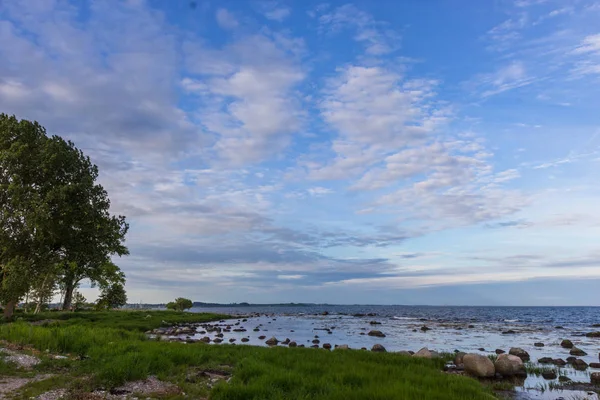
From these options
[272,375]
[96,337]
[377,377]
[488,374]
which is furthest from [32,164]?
[488,374]

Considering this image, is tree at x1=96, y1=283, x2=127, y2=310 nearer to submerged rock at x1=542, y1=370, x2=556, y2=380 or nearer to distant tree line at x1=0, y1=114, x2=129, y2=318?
distant tree line at x1=0, y1=114, x2=129, y2=318

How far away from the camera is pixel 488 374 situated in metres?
20.5

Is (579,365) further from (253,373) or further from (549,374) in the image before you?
(253,373)

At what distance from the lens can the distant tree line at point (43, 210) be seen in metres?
31.1

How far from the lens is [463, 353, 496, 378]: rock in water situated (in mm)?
20500

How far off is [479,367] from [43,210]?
32.4 m

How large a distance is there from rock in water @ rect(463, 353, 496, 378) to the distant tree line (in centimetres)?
3170

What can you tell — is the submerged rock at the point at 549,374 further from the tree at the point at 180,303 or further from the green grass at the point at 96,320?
the tree at the point at 180,303

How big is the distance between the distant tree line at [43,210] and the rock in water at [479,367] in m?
31.7

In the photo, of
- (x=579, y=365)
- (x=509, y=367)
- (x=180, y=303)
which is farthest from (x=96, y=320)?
(x=180, y=303)

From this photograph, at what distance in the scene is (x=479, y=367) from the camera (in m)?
20.5

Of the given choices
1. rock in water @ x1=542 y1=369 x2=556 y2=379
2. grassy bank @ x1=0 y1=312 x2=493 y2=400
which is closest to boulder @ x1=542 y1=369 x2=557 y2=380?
rock in water @ x1=542 y1=369 x2=556 y2=379

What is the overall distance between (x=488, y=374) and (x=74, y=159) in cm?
3686

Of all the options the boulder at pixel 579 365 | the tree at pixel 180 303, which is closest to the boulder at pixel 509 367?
the boulder at pixel 579 365
